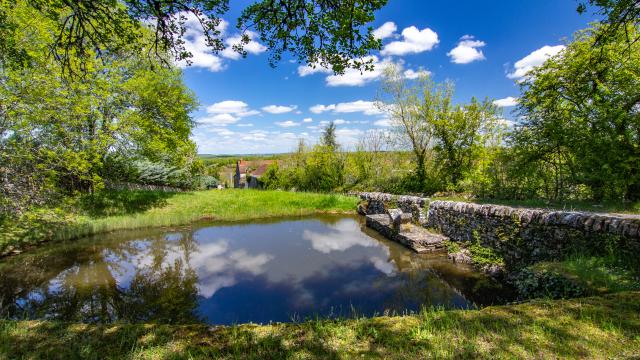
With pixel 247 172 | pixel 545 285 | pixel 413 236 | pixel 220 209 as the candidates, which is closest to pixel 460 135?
pixel 413 236

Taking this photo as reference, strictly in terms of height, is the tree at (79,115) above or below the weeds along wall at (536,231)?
above

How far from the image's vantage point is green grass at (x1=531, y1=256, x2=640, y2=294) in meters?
4.66

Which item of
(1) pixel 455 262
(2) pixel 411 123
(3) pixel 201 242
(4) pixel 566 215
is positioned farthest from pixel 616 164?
(3) pixel 201 242

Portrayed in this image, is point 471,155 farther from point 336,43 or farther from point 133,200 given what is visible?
point 133,200

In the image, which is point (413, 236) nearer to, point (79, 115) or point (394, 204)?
point (394, 204)

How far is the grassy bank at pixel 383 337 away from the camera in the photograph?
2979 mm

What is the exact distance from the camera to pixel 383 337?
3.31 m

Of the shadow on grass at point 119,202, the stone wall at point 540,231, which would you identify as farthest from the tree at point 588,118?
the shadow on grass at point 119,202

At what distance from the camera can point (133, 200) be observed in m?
17.3

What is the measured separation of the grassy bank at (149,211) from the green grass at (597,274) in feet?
44.7

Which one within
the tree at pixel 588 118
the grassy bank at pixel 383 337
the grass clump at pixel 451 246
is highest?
the tree at pixel 588 118

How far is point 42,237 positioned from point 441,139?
64.1ft

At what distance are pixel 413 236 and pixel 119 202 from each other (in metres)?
16.3

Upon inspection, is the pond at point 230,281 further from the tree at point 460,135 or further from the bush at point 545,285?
the tree at point 460,135
